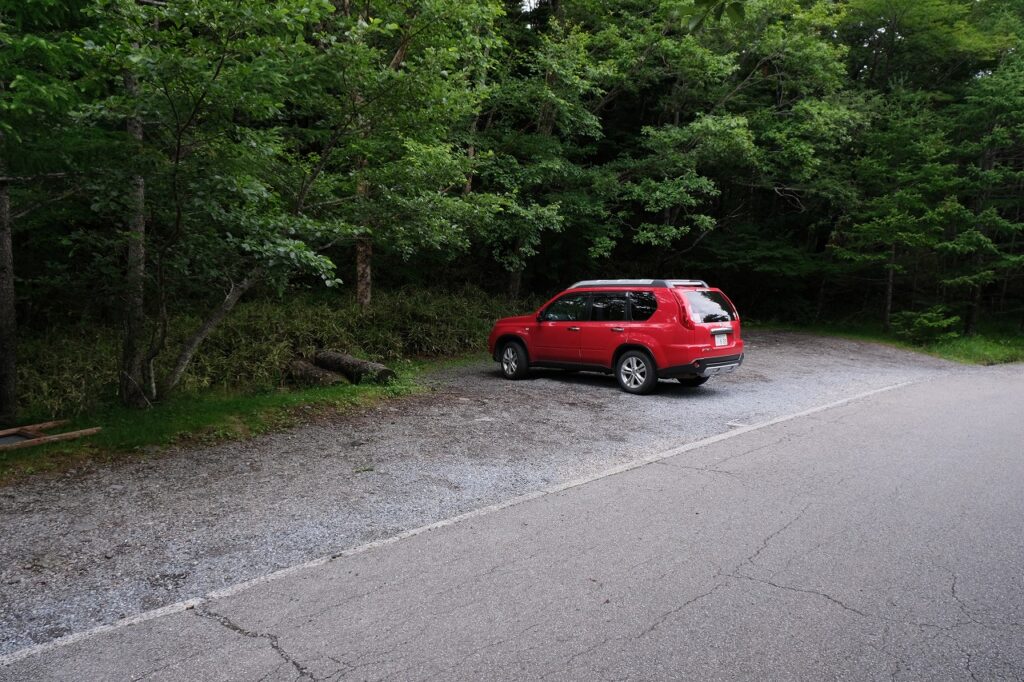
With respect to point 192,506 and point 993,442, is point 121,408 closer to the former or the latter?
point 192,506

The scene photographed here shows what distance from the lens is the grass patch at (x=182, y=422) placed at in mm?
6094

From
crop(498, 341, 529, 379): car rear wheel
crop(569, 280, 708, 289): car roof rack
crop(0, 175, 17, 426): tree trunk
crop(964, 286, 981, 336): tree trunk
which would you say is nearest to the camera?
crop(0, 175, 17, 426): tree trunk

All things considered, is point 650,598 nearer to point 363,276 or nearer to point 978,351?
point 363,276

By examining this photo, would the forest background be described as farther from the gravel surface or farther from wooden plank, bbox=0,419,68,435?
the gravel surface

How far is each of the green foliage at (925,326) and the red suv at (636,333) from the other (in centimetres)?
1159

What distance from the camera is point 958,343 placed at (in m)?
18.9

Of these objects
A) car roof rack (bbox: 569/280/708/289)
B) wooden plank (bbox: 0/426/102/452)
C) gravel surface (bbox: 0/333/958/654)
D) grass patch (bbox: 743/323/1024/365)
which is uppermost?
car roof rack (bbox: 569/280/708/289)

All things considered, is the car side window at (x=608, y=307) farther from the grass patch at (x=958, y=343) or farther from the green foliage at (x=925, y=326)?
the green foliage at (x=925, y=326)

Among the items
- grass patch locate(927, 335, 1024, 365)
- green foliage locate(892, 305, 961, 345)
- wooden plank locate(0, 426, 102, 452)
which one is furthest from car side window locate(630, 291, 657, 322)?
green foliage locate(892, 305, 961, 345)

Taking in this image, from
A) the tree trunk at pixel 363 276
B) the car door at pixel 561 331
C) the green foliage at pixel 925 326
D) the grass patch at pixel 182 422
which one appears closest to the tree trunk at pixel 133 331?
the grass patch at pixel 182 422

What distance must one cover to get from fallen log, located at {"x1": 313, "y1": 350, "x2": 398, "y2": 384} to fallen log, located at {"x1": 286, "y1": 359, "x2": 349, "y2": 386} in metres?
0.14

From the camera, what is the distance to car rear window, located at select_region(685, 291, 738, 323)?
10000 millimetres

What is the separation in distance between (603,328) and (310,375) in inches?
201

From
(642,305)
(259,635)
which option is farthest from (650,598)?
(642,305)
